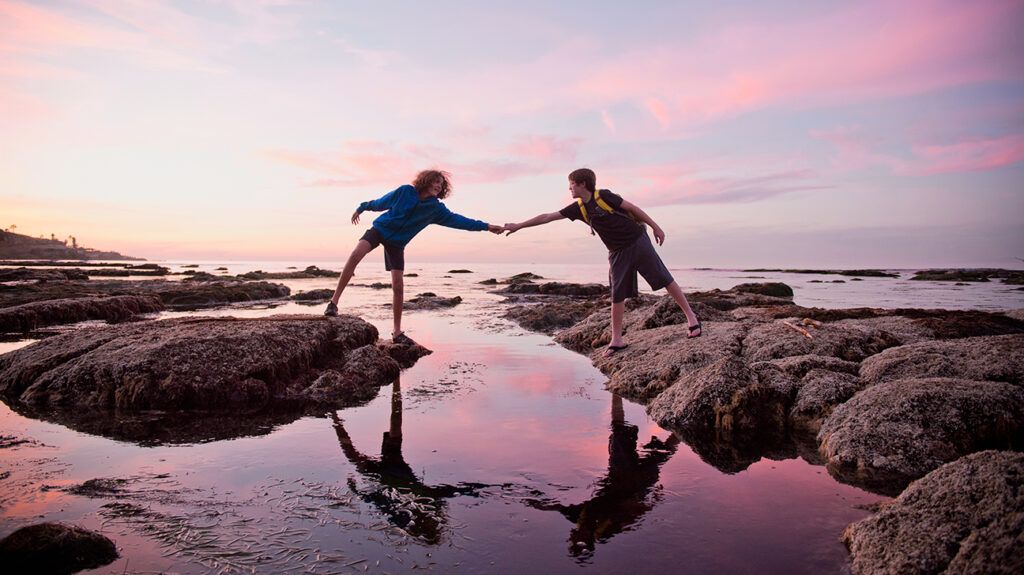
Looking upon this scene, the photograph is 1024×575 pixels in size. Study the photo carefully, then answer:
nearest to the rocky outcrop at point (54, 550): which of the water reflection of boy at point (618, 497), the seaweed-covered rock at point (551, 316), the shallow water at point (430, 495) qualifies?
the shallow water at point (430, 495)

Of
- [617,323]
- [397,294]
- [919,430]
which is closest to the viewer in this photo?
[919,430]

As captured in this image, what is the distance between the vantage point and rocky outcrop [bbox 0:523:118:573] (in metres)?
2.79

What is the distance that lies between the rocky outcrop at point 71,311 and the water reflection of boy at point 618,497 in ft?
47.1

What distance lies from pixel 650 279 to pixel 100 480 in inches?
308

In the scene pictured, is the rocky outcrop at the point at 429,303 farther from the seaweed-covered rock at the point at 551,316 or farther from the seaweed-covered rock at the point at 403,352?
the seaweed-covered rock at the point at 403,352

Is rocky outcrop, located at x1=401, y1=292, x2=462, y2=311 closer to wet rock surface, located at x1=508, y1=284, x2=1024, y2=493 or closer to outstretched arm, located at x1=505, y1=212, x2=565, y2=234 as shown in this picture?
outstretched arm, located at x1=505, y1=212, x2=565, y2=234

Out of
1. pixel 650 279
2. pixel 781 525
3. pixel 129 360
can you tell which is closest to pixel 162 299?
pixel 129 360

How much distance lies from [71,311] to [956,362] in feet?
63.0

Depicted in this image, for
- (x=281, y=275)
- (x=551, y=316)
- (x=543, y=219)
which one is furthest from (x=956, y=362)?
(x=281, y=275)

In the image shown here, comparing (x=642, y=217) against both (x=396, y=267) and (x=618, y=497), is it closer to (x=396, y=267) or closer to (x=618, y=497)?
(x=396, y=267)

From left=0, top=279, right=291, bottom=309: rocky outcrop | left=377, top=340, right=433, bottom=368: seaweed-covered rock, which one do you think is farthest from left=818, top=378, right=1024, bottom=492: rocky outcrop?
left=0, top=279, right=291, bottom=309: rocky outcrop

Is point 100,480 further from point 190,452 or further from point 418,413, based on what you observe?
point 418,413

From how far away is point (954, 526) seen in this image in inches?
113

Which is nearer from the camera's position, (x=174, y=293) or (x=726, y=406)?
(x=726, y=406)
